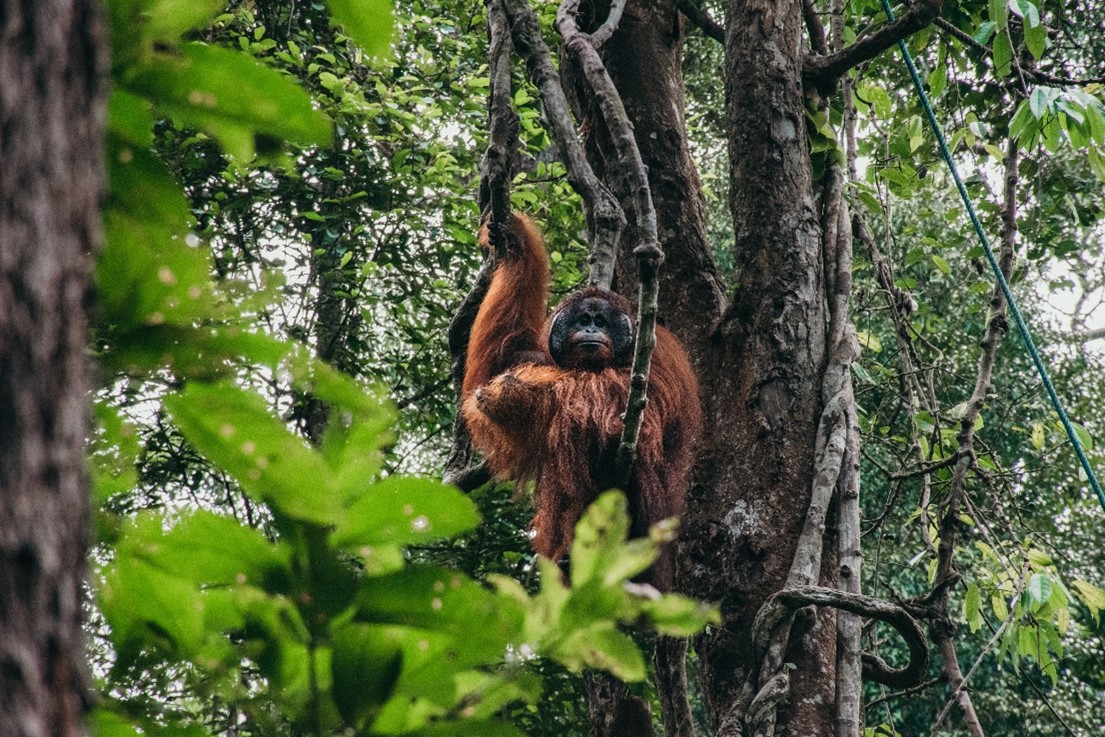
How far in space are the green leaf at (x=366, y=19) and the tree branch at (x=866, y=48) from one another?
293 cm

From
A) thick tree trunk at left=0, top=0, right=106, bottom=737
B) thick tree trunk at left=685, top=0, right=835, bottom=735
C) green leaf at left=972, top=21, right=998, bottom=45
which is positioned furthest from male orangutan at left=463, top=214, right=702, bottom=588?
thick tree trunk at left=0, top=0, right=106, bottom=737

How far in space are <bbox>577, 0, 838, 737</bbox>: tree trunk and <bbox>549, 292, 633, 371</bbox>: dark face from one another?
0.64m

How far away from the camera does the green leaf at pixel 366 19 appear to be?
2.38 feet

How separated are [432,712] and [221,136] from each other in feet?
1.28

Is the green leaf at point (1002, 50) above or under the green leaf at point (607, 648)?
above

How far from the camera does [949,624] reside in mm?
3121

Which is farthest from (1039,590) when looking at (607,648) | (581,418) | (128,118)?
(128,118)

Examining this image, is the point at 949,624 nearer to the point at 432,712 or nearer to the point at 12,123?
the point at 432,712

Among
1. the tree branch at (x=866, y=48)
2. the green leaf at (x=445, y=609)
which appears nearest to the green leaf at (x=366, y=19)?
the green leaf at (x=445, y=609)

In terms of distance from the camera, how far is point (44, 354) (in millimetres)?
447

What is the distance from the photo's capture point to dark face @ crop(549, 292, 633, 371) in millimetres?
4418

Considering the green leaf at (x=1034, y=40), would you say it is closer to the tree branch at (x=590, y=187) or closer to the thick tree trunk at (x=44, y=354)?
the tree branch at (x=590, y=187)

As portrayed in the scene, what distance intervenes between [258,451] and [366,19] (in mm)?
290

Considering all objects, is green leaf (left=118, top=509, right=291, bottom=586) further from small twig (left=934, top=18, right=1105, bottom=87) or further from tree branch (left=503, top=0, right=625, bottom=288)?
small twig (left=934, top=18, right=1105, bottom=87)
